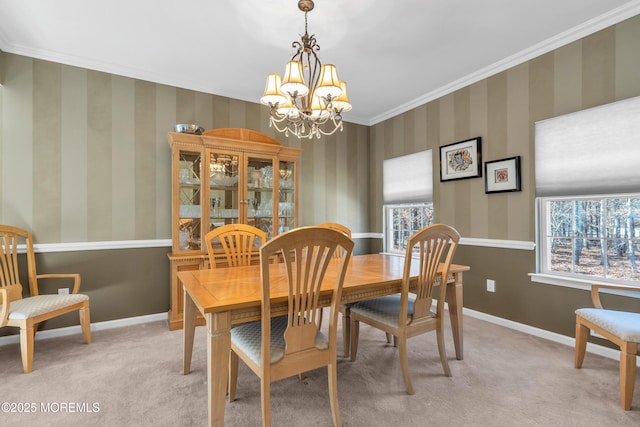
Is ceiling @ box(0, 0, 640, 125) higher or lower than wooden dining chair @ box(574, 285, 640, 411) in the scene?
higher

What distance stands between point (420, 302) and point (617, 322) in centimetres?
115

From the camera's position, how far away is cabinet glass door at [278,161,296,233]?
3.58 metres

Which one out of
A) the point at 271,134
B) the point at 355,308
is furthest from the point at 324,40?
the point at 355,308

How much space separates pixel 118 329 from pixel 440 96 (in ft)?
14.0

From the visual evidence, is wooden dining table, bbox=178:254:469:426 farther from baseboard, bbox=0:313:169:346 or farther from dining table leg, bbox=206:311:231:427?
baseboard, bbox=0:313:169:346

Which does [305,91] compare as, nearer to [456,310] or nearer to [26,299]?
[456,310]

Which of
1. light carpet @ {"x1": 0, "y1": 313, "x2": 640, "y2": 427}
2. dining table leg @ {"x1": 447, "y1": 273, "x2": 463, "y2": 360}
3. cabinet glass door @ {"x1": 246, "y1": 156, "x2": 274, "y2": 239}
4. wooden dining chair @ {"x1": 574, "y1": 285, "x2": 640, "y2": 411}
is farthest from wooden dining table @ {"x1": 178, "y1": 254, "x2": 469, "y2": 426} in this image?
cabinet glass door @ {"x1": 246, "y1": 156, "x2": 274, "y2": 239}

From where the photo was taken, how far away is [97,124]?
2961mm

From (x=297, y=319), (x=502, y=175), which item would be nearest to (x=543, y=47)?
(x=502, y=175)

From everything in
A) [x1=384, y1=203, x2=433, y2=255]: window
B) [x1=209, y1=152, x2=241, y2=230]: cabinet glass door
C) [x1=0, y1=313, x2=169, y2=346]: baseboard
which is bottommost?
[x1=0, y1=313, x2=169, y2=346]: baseboard

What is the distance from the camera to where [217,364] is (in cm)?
134

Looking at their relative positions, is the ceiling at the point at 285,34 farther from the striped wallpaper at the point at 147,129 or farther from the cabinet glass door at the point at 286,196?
the cabinet glass door at the point at 286,196

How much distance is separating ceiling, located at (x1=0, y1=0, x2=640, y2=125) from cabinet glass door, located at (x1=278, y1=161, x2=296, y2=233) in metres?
0.99

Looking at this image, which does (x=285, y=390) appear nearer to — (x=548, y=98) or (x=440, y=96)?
(x=548, y=98)
